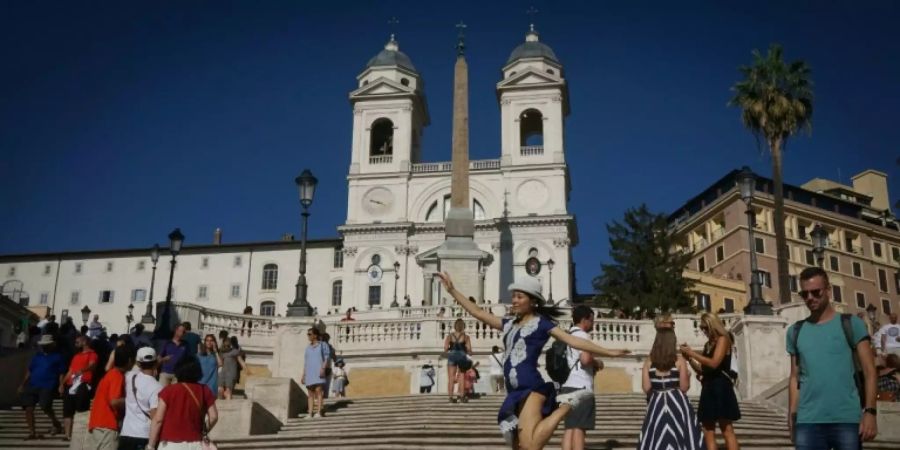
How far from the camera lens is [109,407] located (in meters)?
9.80

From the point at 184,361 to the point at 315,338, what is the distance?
7.77 meters

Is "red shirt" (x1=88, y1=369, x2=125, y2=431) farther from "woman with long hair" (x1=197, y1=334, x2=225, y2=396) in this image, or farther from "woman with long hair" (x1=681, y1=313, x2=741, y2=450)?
"woman with long hair" (x1=681, y1=313, x2=741, y2=450)

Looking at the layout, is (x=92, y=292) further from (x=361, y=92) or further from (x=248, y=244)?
(x=361, y=92)

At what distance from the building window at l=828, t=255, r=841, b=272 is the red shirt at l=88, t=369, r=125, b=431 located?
74.4 metres

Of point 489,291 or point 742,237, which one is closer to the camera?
point 489,291

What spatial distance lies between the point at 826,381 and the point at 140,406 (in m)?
6.61

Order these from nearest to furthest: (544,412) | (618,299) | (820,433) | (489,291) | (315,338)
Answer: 1. (820,433)
2. (544,412)
3. (315,338)
4. (618,299)
5. (489,291)

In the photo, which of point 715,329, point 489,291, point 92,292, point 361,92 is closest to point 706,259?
point 489,291

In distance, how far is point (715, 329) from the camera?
9.26 meters

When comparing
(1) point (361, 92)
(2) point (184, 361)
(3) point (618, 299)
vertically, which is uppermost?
(1) point (361, 92)


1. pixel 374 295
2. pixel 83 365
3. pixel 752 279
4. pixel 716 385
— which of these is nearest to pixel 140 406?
pixel 83 365

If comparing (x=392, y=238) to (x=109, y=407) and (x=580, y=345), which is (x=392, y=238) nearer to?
(x=109, y=407)

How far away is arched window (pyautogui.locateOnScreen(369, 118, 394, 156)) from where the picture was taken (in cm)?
7031

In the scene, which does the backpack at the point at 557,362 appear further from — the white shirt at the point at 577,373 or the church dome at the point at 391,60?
the church dome at the point at 391,60
